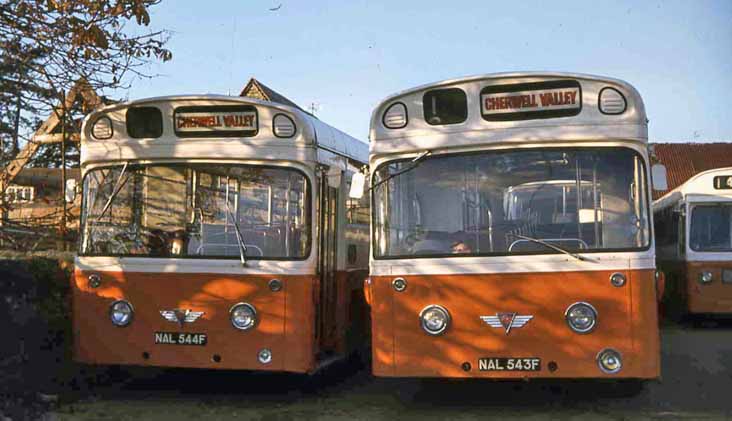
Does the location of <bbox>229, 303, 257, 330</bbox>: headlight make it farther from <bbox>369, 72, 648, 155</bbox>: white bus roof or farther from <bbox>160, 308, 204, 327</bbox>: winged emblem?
<bbox>369, 72, 648, 155</bbox>: white bus roof

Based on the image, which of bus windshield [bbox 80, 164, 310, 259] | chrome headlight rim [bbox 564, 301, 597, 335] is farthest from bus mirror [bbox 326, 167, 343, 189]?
chrome headlight rim [bbox 564, 301, 597, 335]

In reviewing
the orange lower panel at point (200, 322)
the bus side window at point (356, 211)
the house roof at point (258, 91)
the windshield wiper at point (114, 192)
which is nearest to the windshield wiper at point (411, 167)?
the orange lower panel at point (200, 322)

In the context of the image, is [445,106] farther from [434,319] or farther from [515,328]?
[515,328]

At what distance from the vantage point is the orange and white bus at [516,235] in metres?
8.32

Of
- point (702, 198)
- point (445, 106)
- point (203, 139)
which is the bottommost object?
point (702, 198)

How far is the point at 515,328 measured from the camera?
27.9 ft

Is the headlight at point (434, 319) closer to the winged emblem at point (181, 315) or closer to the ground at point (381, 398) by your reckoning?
the ground at point (381, 398)

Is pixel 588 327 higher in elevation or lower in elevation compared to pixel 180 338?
higher

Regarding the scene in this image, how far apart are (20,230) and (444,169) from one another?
5.13 meters

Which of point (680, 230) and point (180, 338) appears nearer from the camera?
point (180, 338)

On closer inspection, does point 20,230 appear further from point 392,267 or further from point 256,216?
point 392,267

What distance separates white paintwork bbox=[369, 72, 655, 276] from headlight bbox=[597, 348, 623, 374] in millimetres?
754

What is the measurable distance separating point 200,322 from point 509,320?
121 inches

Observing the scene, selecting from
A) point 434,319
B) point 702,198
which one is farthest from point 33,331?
point 702,198
